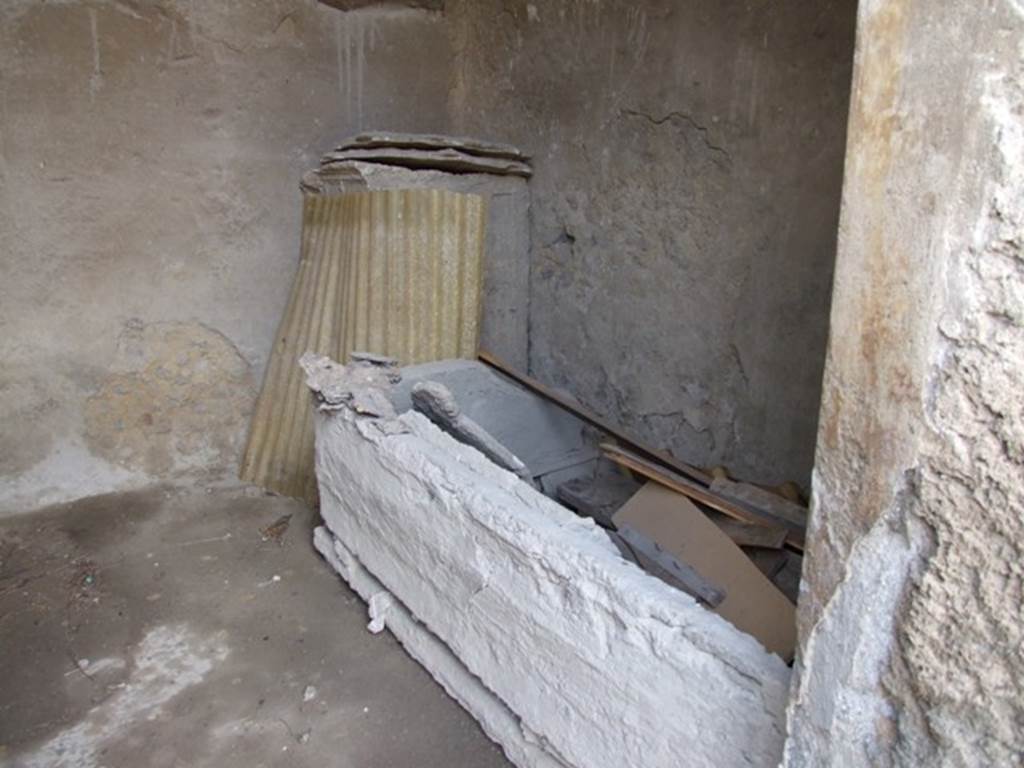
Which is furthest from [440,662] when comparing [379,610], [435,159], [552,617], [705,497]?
[435,159]

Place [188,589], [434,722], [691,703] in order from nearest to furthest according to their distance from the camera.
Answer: [691,703]
[434,722]
[188,589]

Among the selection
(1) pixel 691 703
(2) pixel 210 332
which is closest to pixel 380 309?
(2) pixel 210 332

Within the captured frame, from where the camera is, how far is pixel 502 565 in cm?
191

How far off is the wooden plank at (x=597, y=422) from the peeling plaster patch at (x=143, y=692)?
1541 mm

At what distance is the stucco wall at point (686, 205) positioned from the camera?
2.40m

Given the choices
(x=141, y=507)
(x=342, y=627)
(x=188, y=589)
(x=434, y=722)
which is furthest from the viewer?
(x=141, y=507)

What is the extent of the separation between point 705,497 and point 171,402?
276 centimetres

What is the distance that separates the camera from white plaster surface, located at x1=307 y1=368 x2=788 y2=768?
140 cm

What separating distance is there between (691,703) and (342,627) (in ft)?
5.12

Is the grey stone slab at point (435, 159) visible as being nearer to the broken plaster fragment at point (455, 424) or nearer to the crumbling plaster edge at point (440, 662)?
the broken plaster fragment at point (455, 424)

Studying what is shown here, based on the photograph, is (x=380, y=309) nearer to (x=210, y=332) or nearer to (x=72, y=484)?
(x=210, y=332)

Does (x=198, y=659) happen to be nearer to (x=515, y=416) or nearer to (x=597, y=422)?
(x=515, y=416)

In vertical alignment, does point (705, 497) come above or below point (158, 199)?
below

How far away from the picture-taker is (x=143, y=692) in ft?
7.58
